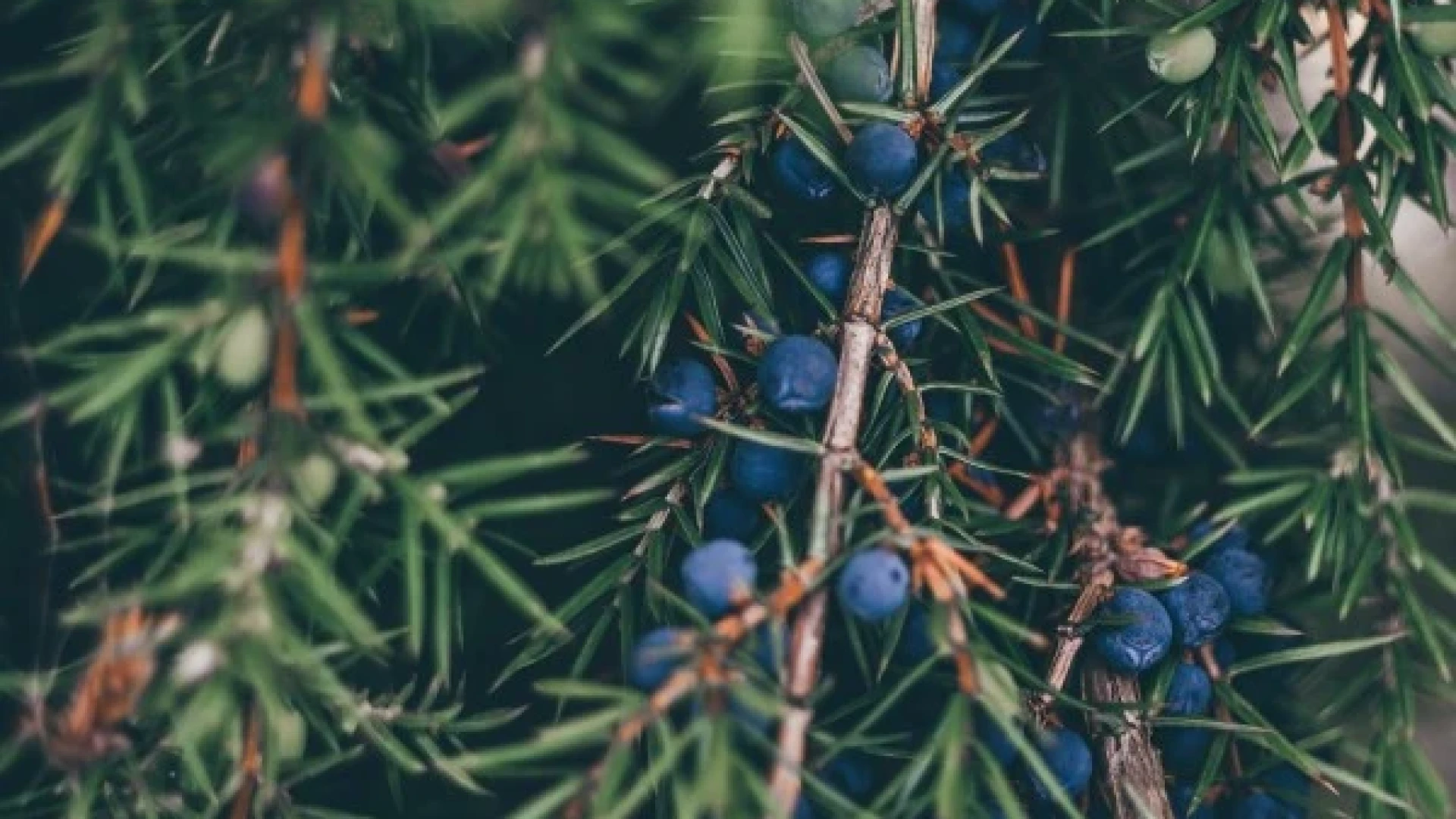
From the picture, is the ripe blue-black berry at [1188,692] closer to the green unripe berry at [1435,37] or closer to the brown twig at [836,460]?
the brown twig at [836,460]

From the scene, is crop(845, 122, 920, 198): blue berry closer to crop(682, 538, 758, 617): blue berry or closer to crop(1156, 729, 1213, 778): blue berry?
crop(682, 538, 758, 617): blue berry

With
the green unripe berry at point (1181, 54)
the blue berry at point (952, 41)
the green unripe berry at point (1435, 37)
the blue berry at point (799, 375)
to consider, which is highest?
the green unripe berry at point (1435, 37)

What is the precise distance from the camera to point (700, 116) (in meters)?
0.78

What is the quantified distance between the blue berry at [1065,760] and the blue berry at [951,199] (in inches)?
10.1

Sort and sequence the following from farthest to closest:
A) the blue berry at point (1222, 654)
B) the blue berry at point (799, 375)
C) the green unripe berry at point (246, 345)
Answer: the blue berry at point (1222, 654) → the blue berry at point (799, 375) → the green unripe berry at point (246, 345)

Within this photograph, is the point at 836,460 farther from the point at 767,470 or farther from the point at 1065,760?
the point at 1065,760

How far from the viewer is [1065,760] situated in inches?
25.6

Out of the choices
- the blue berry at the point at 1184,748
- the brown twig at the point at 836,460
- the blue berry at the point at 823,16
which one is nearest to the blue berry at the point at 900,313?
the brown twig at the point at 836,460

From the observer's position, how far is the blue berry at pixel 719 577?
0.56 meters

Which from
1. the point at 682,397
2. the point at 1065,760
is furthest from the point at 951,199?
the point at 1065,760

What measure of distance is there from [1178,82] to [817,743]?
38 centimetres

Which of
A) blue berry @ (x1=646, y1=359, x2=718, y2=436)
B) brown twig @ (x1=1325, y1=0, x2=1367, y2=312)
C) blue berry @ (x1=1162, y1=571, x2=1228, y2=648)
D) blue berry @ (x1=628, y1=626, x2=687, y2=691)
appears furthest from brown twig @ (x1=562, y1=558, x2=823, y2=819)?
brown twig @ (x1=1325, y1=0, x2=1367, y2=312)

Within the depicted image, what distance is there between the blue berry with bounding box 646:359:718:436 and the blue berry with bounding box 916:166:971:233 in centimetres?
15

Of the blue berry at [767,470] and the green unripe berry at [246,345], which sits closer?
the green unripe berry at [246,345]
